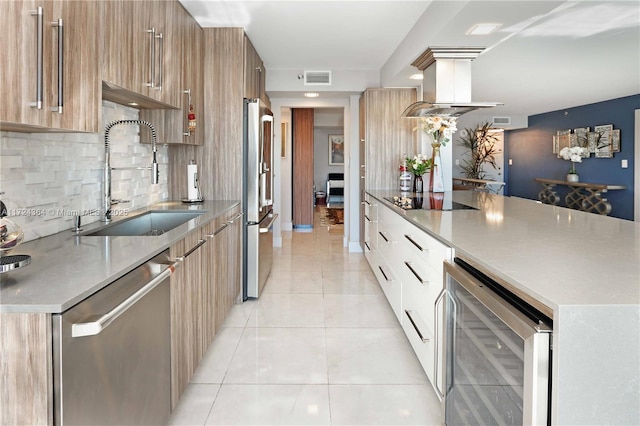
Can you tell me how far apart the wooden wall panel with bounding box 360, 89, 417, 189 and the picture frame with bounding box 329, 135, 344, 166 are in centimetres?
799

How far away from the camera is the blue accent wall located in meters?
8.02

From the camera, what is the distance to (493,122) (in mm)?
10758

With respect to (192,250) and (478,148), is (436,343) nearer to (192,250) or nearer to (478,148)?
(192,250)

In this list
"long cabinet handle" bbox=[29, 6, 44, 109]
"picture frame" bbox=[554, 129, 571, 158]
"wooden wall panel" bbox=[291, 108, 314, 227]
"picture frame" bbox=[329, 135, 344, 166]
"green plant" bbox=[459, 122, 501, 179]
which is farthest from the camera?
"picture frame" bbox=[329, 135, 344, 166]

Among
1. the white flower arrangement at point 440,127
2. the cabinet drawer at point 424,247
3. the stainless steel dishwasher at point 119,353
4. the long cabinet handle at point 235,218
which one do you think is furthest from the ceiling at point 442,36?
the stainless steel dishwasher at point 119,353

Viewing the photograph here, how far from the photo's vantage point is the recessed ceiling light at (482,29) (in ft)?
9.56

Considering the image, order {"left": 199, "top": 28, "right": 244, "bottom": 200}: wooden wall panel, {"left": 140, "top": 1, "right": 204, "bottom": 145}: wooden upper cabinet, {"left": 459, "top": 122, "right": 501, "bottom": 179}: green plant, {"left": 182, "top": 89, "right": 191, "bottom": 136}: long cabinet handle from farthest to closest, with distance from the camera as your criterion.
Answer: {"left": 459, "top": 122, "right": 501, "bottom": 179}: green plant
{"left": 199, "top": 28, "right": 244, "bottom": 200}: wooden wall panel
{"left": 182, "top": 89, "right": 191, "bottom": 136}: long cabinet handle
{"left": 140, "top": 1, "right": 204, "bottom": 145}: wooden upper cabinet

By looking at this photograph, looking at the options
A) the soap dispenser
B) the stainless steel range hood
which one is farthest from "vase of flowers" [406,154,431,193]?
the soap dispenser

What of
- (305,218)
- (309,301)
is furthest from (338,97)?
(309,301)

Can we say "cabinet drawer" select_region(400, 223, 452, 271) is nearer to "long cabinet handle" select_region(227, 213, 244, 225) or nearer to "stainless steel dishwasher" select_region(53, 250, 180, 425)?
"stainless steel dishwasher" select_region(53, 250, 180, 425)

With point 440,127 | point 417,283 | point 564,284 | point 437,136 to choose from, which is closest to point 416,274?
point 417,283

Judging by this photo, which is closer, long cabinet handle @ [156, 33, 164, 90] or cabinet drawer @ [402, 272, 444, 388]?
cabinet drawer @ [402, 272, 444, 388]

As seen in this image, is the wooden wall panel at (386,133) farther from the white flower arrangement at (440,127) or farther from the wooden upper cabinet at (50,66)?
the wooden upper cabinet at (50,66)

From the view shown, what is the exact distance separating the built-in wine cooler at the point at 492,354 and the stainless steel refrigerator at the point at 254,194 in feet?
7.72
